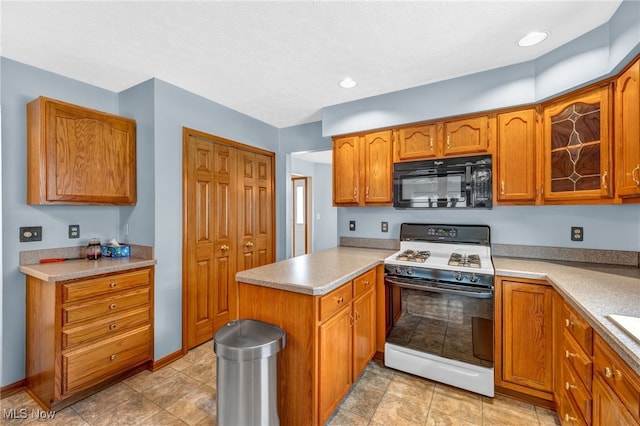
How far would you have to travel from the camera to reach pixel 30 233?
2.15 m

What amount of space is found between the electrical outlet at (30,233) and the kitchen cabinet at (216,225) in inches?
40.8

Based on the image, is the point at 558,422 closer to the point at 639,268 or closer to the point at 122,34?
the point at 639,268

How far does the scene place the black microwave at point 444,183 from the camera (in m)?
2.32

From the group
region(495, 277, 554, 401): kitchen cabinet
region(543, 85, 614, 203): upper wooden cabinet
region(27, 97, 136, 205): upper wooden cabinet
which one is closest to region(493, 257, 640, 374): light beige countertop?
region(495, 277, 554, 401): kitchen cabinet

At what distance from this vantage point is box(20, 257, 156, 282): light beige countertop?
73.4 inches

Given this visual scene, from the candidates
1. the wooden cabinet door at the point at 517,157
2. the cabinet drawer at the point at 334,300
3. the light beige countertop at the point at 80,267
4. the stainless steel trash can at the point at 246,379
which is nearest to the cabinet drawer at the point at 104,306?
the light beige countertop at the point at 80,267

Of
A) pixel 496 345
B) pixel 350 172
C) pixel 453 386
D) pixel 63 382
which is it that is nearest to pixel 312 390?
pixel 453 386

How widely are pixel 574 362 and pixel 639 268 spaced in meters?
1.16

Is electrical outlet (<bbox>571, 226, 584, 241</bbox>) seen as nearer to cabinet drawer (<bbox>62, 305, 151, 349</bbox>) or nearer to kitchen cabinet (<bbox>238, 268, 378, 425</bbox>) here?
kitchen cabinet (<bbox>238, 268, 378, 425</bbox>)

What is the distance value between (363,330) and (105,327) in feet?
6.27

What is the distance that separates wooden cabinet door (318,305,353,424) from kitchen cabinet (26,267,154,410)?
1605mm

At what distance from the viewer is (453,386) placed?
6.82ft

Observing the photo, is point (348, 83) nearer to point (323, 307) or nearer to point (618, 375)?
point (323, 307)

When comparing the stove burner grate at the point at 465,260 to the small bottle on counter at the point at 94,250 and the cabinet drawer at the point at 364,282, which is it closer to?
the cabinet drawer at the point at 364,282
